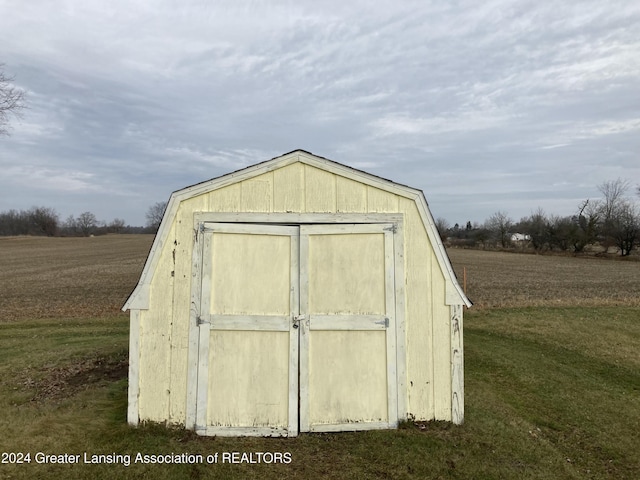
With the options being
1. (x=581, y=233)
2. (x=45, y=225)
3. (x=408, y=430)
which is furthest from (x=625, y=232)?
(x=45, y=225)

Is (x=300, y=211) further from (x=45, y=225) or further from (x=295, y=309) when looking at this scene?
(x=45, y=225)

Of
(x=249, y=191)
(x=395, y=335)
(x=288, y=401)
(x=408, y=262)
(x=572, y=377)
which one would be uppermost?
(x=249, y=191)

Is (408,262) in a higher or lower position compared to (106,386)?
higher

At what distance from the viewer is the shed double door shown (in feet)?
15.8

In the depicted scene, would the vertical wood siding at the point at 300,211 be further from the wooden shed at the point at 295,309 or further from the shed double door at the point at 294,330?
the shed double door at the point at 294,330

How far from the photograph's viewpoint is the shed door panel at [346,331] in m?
4.85

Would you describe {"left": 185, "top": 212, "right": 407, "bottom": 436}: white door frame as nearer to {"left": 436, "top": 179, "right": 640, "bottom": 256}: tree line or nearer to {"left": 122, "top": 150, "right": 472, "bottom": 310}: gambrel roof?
{"left": 122, "top": 150, "right": 472, "bottom": 310}: gambrel roof

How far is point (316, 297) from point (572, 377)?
538 cm

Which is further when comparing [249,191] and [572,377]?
[572,377]

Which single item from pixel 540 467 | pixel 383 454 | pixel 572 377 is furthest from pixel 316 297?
pixel 572 377

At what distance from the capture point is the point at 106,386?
21.2ft

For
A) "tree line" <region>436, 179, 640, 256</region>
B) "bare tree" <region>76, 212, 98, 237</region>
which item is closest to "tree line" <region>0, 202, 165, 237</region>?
"bare tree" <region>76, 212, 98, 237</region>

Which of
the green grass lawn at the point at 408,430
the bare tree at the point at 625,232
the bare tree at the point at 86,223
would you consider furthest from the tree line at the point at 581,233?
the bare tree at the point at 86,223

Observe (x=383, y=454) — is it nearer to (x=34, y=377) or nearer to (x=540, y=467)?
(x=540, y=467)
